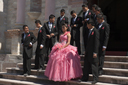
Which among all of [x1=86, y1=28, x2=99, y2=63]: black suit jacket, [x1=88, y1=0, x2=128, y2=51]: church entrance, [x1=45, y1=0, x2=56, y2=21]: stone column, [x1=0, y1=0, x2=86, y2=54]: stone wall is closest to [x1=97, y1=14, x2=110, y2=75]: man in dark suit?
[x1=86, y1=28, x2=99, y2=63]: black suit jacket

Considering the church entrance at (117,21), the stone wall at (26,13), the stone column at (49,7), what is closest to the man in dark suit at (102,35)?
the stone wall at (26,13)

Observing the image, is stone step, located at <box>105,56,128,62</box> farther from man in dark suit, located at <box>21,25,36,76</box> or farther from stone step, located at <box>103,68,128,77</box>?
man in dark suit, located at <box>21,25,36,76</box>

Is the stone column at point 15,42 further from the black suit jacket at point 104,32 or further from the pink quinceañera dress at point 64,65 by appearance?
the black suit jacket at point 104,32

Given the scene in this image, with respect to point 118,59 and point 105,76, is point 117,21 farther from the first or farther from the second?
point 105,76

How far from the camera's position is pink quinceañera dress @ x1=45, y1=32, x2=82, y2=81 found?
17.9 feet

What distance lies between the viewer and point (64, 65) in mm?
5496

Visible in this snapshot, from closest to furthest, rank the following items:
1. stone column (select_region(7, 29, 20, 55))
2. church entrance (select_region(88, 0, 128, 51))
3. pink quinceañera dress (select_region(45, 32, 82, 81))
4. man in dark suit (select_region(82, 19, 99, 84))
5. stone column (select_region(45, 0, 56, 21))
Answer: man in dark suit (select_region(82, 19, 99, 84)) < pink quinceañera dress (select_region(45, 32, 82, 81)) < church entrance (select_region(88, 0, 128, 51)) < stone column (select_region(45, 0, 56, 21)) < stone column (select_region(7, 29, 20, 55))

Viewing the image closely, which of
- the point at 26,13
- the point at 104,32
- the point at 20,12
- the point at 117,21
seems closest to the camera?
the point at 104,32

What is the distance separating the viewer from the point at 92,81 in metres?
5.19

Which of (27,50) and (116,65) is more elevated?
(27,50)

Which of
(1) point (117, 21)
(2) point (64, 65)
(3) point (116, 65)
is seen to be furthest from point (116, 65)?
(1) point (117, 21)

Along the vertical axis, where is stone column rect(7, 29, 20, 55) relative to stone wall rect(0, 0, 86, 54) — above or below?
below

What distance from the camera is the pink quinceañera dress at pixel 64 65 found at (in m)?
5.45

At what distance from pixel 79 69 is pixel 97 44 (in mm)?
997
